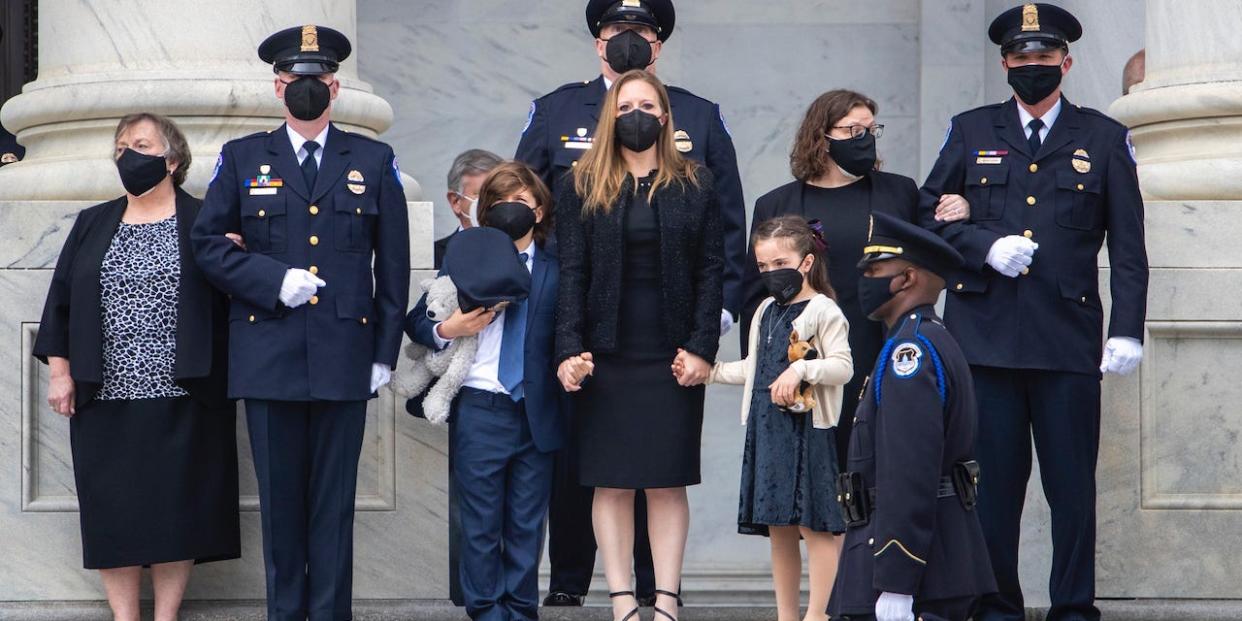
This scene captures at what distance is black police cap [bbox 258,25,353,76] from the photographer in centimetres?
639

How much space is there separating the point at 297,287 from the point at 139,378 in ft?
2.43

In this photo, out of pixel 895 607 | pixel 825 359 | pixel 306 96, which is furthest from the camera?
pixel 306 96

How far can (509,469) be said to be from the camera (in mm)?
6512

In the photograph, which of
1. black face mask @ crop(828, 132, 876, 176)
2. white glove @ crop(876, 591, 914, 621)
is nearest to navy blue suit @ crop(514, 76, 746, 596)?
black face mask @ crop(828, 132, 876, 176)

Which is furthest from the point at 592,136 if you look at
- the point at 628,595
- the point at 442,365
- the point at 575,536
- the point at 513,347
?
the point at 628,595

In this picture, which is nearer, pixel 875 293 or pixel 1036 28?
pixel 875 293

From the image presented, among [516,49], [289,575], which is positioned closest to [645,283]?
[289,575]

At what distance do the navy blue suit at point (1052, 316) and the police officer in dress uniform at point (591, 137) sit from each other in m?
0.74

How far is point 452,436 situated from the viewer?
6613 mm

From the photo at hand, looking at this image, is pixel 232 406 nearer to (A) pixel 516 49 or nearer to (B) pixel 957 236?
(B) pixel 957 236

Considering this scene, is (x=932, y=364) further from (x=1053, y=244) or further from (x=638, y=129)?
(x=1053, y=244)

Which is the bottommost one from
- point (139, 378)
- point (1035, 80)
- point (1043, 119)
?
point (139, 378)

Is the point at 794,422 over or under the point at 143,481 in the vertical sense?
over

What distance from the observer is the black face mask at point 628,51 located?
6.78 meters
